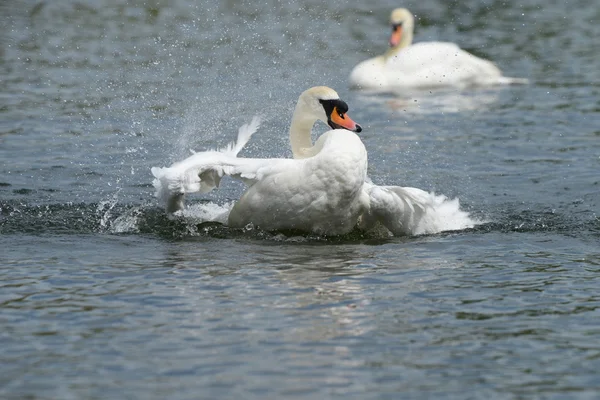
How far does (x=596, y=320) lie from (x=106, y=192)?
18.8ft

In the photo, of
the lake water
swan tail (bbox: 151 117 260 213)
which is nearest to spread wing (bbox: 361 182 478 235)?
the lake water

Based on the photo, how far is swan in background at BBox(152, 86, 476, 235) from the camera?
8477 mm

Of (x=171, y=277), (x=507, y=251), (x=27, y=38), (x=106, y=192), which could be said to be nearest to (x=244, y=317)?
(x=171, y=277)

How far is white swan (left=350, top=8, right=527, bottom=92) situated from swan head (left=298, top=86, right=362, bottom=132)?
30.0 feet

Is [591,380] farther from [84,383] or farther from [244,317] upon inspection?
[84,383]

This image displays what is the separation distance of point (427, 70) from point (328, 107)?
10270mm

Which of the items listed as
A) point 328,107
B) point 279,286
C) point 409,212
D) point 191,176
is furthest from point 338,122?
point 279,286

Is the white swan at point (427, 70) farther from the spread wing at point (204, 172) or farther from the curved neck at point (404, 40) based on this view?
the spread wing at point (204, 172)

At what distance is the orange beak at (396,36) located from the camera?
20328mm

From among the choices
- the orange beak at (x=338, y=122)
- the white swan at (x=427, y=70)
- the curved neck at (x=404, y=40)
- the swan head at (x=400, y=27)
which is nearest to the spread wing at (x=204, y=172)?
the orange beak at (x=338, y=122)

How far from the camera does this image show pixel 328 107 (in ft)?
29.9

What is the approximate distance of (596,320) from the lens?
694 cm

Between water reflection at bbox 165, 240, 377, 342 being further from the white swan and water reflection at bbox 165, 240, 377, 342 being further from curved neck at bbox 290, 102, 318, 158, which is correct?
the white swan

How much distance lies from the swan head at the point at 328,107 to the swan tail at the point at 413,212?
59cm
